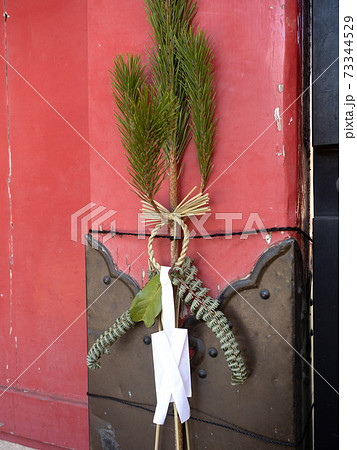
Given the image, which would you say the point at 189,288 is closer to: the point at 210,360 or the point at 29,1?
the point at 210,360

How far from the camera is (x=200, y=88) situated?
867mm

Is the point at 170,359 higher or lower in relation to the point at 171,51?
lower

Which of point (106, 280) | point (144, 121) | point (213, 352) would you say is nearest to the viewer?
point (144, 121)

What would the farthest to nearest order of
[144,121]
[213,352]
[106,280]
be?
[106,280]
[213,352]
[144,121]

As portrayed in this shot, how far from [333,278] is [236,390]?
322mm

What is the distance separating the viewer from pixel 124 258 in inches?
41.2

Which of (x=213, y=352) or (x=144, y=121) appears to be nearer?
(x=144, y=121)

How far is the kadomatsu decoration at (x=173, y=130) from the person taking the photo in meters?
0.85

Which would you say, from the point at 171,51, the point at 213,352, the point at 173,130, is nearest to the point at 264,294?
the point at 213,352

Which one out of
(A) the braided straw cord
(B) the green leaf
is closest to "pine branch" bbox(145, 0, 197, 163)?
(A) the braided straw cord

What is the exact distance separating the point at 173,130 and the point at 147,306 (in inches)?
14.8

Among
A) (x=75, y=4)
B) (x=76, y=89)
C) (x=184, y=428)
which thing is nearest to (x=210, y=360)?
(x=184, y=428)

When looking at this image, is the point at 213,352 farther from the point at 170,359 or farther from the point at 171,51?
the point at 171,51

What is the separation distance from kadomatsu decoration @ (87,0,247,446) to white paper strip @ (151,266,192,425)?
1.0 inches
